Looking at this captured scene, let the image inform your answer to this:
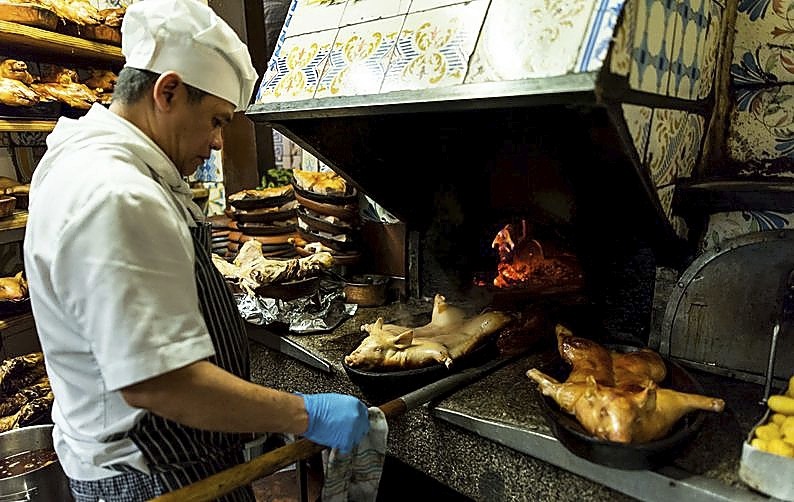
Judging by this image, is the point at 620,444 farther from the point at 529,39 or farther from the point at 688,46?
the point at 688,46

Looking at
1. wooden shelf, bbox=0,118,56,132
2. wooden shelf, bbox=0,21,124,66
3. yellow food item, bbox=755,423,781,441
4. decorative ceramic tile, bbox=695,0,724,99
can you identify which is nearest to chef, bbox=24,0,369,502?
yellow food item, bbox=755,423,781,441

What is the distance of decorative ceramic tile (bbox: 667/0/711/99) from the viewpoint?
66.7 inches

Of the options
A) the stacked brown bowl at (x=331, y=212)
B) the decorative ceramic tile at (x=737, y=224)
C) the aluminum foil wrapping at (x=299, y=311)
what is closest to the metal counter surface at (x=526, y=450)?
the aluminum foil wrapping at (x=299, y=311)

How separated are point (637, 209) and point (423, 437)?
1.20 m

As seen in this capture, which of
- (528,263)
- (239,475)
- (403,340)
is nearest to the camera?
(239,475)

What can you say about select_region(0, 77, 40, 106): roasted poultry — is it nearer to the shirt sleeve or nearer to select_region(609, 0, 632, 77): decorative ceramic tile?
the shirt sleeve

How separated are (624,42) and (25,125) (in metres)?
3.17

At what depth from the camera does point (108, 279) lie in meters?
1.12

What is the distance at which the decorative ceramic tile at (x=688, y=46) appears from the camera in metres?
1.70

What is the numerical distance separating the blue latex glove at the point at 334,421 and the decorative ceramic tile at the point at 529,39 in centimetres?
106

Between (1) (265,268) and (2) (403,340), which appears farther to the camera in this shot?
(1) (265,268)

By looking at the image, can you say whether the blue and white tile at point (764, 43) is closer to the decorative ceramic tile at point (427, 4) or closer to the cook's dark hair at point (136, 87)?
the decorative ceramic tile at point (427, 4)

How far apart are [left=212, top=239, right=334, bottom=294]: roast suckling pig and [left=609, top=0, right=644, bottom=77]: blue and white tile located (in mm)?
1955

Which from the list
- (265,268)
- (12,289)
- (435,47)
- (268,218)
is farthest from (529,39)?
(12,289)
